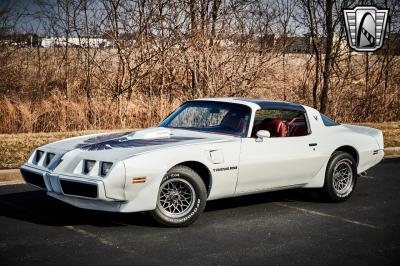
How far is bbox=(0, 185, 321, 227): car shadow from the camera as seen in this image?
641 centimetres

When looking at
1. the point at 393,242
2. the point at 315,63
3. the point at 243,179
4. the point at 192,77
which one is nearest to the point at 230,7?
the point at 192,77

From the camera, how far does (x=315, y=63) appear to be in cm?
1825

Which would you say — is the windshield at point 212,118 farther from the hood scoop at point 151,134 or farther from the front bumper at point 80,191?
the front bumper at point 80,191

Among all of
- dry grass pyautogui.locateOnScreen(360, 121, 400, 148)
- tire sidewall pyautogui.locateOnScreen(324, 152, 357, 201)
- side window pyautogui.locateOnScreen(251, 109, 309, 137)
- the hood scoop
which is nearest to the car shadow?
tire sidewall pyautogui.locateOnScreen(324, 152, 357, 201)

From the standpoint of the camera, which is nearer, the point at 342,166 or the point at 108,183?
the point at 108,183

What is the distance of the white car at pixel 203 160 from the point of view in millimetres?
5863

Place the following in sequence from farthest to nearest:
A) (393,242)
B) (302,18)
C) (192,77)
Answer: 1. (302,18)
2. (192,77)
3. (393,242)

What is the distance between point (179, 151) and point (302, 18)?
12.9 meters

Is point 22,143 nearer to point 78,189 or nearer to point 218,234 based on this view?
point 78,189

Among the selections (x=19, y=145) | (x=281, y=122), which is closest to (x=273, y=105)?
(x=281, y=122)

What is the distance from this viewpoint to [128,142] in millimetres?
6488

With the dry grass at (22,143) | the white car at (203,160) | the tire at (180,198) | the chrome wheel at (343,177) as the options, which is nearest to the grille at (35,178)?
the white car at (203,160)

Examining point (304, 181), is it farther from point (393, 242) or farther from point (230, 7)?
point (230, 7)

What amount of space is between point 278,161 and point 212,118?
39.2 inches
